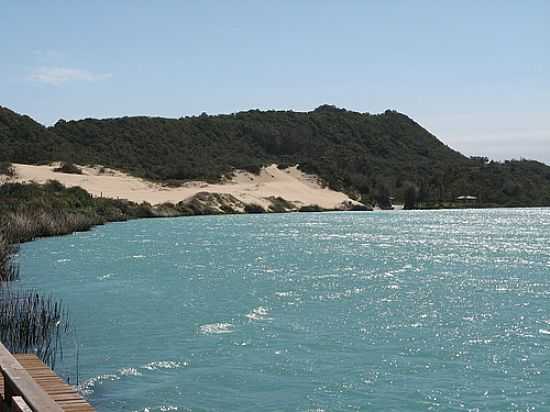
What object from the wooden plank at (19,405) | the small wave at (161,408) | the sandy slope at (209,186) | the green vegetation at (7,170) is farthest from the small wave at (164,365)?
the green vegetation at (7,170)

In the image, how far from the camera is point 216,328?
19375mm

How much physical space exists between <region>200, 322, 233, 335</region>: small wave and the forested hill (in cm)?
8999

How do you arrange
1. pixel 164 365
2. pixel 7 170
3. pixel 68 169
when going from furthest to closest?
pixel 68 169, pixel 7 170, pixel 164 365

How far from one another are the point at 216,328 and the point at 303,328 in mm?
2230

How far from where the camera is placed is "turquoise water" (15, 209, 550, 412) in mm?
13508

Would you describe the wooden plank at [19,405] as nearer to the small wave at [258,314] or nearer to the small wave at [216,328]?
the small wave at [216,328]

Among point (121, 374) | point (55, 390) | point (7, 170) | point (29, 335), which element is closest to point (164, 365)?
point (121, 374)

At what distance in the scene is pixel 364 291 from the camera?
2639 cm

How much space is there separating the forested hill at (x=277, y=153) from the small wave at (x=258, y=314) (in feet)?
288

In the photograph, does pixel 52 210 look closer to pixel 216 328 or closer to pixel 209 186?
pixel 216 328

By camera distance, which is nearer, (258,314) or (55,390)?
(55,390)

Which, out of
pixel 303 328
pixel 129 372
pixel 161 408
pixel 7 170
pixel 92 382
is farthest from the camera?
pixel 7 170

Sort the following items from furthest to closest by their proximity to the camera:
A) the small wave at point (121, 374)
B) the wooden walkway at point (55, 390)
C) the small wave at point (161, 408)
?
1. the small wave at point (121, 374)
2. the small wave at point (161, 408)
3. the wooden walkway at point (55, 390)

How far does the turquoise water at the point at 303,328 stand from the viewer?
13508mm
